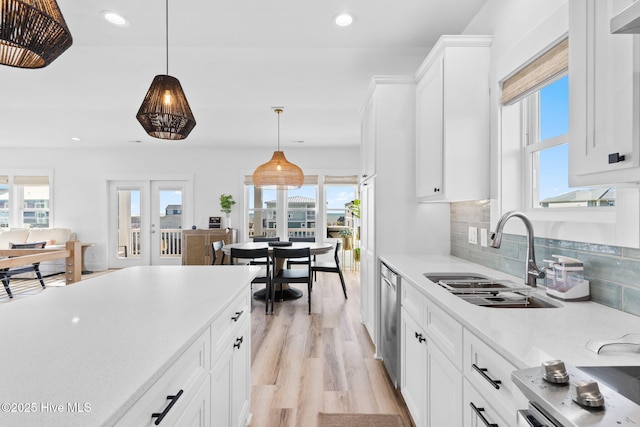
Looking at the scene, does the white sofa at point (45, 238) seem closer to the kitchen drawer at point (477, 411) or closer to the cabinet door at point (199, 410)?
Result: the cabinet door at point (199, 410)

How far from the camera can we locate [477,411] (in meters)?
1.08


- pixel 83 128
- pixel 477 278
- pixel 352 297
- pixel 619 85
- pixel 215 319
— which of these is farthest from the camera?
pixel 83 128

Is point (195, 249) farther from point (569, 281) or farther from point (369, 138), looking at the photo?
point (569, 281)

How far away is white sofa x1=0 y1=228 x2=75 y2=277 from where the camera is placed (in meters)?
6.25

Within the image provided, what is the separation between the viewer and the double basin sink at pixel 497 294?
1462mm

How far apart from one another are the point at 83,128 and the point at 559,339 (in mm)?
6602

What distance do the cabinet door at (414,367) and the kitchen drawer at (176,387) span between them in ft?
3.47

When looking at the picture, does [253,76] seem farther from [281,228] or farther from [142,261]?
[142,261]

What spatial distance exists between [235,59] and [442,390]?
9.67ft

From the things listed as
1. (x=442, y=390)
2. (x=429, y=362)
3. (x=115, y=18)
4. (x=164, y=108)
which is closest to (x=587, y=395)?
(x=442, y=390)

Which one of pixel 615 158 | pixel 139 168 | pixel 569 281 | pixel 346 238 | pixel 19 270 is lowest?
pixel 19 270

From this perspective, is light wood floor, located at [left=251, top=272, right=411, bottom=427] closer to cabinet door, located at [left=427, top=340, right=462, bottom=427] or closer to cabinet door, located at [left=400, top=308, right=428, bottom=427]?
cabinet door, located at [left=400, top=308, right=428, bottom=427]

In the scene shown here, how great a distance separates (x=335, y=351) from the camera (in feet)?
9.77

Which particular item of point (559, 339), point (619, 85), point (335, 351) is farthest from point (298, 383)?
point (619, 85)
